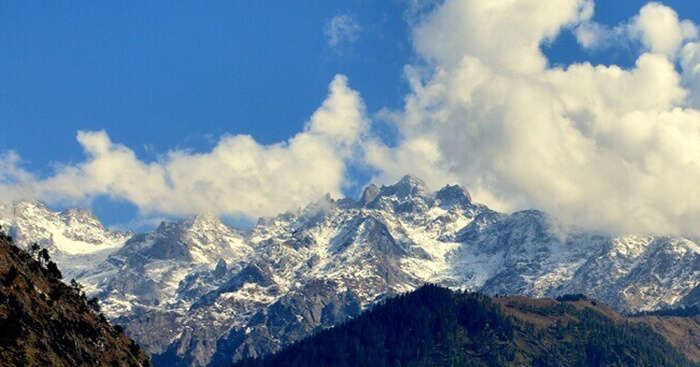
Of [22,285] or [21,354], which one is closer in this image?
[21,354]

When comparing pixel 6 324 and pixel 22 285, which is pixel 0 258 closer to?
pixel 22 285

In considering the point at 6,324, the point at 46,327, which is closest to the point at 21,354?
the point at 6,324

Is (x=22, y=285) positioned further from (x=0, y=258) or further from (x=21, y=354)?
(x=21, y=354)

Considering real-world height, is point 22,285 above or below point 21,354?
above

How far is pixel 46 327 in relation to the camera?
652 ft

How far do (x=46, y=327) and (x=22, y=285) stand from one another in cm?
937

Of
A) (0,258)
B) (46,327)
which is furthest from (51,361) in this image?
(0,258)

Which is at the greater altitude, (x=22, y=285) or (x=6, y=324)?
(x=22, y=285)

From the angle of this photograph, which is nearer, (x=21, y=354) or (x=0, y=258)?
(x=21, y=354)

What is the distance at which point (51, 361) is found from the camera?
625 ft

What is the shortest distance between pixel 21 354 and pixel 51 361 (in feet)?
37.7

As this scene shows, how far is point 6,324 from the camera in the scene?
18038 cm

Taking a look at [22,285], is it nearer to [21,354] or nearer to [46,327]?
[46,327]

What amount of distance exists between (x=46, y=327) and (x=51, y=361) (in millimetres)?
10503
